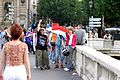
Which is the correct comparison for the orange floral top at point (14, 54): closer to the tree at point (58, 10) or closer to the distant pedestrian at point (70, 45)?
the distant pedestrian at point (70, 45)

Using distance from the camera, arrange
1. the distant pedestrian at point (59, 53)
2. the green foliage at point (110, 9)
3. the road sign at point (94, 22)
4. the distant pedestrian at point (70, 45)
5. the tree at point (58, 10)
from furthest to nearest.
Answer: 1. the tree at point (58, 10)
2. the green foliage at point (110, 9)
3. the road sign at point (94, 22)
4. the distant pedestrian at point (59, 53)
5. the distant pedestrian at point (70, 45)

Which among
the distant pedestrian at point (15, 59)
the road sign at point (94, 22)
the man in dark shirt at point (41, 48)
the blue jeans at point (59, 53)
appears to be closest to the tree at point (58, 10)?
the road sign at point (94, 22)

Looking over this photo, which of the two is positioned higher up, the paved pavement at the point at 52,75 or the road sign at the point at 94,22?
the road sign at the point at 94,22

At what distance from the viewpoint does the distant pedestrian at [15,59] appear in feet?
28.8

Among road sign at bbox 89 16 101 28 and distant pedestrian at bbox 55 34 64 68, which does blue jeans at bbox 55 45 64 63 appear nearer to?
distant pedestrian at bbox 55 34 64 68

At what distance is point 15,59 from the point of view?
880 cm

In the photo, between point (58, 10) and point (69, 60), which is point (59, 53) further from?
point (58, 10)

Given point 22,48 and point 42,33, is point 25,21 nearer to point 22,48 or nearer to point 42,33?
point 42,33

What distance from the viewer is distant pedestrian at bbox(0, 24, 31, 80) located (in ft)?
28.8

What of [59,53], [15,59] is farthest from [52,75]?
[15,59]

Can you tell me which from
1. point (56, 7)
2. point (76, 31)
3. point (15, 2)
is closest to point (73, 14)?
point (56, 7)

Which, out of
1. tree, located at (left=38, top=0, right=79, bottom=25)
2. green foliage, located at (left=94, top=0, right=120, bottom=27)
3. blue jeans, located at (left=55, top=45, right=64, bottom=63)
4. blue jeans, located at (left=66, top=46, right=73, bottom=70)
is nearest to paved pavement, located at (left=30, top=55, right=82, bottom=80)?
blue jeans, located at (left=66, top=46, right=73, bottom=70)

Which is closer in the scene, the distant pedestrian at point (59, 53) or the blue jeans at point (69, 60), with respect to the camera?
the blue jeans at point (69, 60)

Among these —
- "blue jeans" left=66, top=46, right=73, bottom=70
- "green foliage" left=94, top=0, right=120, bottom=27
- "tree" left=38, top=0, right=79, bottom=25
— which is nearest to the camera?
"blue jeans" left=66, top=46, right=73, bottom=70
